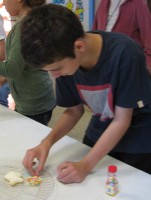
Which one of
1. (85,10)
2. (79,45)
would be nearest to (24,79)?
(79,45)

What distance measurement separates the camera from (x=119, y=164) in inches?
38.8

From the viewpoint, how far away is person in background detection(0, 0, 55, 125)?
1.32 metres

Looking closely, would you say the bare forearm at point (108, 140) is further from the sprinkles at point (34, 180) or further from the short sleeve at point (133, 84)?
the sprinkles at point (34, 180)

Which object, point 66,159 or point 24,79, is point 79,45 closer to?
point 66,159

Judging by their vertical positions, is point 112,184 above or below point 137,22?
below

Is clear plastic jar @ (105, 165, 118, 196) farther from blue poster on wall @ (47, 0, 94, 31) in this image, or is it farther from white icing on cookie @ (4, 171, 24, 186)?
blue poster on wall @ (47, 0, 94, 31)

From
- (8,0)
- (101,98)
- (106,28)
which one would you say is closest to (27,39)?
(101,98)

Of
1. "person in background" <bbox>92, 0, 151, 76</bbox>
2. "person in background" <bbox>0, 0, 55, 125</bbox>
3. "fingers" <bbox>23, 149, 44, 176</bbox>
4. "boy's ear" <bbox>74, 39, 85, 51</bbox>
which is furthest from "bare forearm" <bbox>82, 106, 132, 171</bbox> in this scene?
"person in background" <bbox>92, 0, 151, 76</bbox>

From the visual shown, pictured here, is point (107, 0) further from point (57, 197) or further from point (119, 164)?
point (57, 197)

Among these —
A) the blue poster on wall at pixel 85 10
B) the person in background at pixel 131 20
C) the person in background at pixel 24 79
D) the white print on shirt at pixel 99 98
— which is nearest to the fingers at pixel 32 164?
the white print on shirt at pixel 99 98

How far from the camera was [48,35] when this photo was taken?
0.73m

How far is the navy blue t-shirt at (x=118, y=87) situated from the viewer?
0.88 metres

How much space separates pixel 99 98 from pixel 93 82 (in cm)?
7

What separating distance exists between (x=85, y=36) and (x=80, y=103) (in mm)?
319
